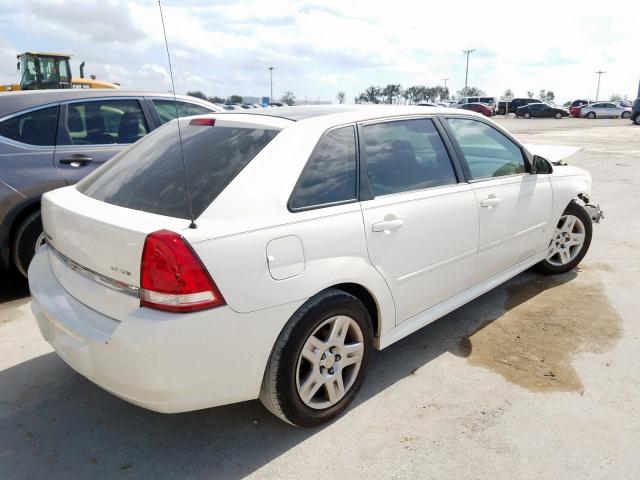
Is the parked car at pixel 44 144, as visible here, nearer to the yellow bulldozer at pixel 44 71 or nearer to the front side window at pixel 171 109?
the front side window at pixel 171 109

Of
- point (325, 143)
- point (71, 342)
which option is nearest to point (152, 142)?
point (325, 143)

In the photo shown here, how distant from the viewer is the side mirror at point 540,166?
401cm

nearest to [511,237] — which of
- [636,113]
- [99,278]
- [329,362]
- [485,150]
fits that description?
[485,150]

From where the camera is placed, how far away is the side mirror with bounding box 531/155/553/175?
4.01 metres

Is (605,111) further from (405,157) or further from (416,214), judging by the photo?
(416,214)

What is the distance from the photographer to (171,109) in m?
5.36

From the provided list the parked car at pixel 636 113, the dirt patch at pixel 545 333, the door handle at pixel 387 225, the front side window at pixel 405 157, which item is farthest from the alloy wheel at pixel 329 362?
the parked car at pixel 636 113

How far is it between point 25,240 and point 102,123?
129 centimetres

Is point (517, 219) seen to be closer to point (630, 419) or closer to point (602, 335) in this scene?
point (602, 335)

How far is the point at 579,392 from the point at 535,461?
0.74m

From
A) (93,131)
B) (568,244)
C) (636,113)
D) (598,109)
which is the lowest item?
(568,244)

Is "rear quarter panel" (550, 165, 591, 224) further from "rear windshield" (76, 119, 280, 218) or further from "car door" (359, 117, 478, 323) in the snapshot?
"rear windshield" (76, 119, 280, 218)

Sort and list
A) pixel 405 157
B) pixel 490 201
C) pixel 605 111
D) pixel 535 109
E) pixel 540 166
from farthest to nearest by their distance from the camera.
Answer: pixel 605 111 → pixel 535 109 → pixel 540 166 → pixel 490 201 → pixel 405 157

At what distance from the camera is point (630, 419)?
268 centimetres
